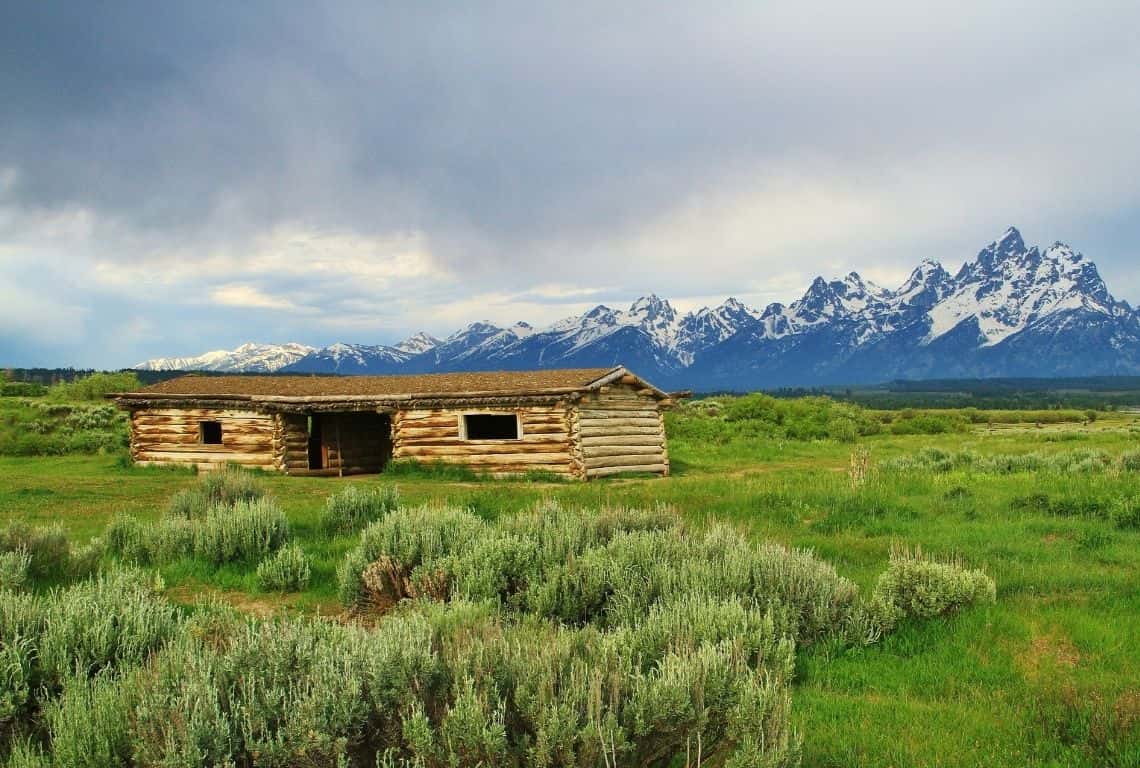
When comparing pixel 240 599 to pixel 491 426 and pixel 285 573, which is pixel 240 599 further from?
pixel 491 426

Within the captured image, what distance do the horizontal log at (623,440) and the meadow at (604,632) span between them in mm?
8117

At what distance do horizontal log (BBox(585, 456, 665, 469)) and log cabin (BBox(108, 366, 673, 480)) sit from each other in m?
0.04

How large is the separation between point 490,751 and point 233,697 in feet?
4.74

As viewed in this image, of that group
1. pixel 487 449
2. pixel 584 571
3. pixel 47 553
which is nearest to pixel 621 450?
pixel 487 449

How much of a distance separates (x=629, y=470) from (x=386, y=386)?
8.95 meters

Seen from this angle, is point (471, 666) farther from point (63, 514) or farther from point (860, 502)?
point (63, 514)

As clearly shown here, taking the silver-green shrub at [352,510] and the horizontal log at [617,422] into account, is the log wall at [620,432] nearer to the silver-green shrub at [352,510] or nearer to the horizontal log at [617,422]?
the horizontal log at [617,422]

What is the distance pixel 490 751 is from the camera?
3701 millimetres

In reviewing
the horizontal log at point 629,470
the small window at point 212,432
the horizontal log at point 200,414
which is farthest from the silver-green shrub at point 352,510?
the small window at point 212,432

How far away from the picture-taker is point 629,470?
24.1 metres

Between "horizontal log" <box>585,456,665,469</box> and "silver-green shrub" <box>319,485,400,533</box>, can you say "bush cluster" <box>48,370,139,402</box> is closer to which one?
"horizontal log" <box>585,456,665,469</box>

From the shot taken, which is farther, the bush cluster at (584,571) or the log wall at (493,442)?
the log wall at (493,442)

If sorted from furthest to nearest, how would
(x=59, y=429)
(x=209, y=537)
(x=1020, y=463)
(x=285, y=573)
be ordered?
1. (x=59, y=429)
2. (x=1020, y=463)
3. (x=209, y=537)
4. (x=285, y=573)

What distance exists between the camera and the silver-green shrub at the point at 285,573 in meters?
8.85
